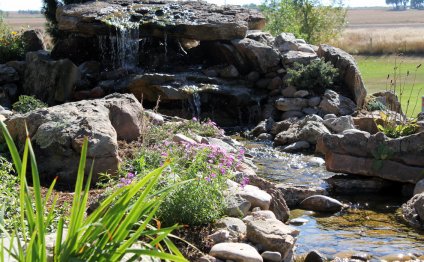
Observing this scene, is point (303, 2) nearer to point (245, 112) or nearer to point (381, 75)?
point (381, 75)

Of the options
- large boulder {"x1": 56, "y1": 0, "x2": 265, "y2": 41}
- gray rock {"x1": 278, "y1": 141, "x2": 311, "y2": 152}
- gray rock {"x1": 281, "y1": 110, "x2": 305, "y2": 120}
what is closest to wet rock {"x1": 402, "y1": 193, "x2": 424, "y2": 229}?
gray rock {"x1": 278, "y1": 141, "x2": 311, "y2": 152}

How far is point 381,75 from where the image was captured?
2358 cm

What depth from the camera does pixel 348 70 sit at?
52.6 feet

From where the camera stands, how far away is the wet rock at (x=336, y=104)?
14.9 metres

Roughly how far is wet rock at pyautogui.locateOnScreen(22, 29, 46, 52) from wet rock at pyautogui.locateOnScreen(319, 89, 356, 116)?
8734mm

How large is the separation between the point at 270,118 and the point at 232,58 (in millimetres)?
2783

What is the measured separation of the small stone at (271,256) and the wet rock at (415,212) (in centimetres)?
284

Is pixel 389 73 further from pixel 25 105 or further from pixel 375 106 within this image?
pixel 25 105

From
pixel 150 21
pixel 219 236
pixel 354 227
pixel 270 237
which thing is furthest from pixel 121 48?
pixel 219 236

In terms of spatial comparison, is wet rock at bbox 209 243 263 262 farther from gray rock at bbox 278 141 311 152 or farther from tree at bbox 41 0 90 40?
tree at bbox 41 0 90 40

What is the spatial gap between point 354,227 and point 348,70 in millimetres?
8830

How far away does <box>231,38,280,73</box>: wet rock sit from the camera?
16.5 m

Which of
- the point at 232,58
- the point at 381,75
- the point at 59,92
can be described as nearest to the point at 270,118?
the point at 232,58

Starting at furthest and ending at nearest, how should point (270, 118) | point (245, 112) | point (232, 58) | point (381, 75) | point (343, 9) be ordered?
point (343, 9)
point (381, 75)
point (232, 58)
point (245, 112)
point (270, 118)
